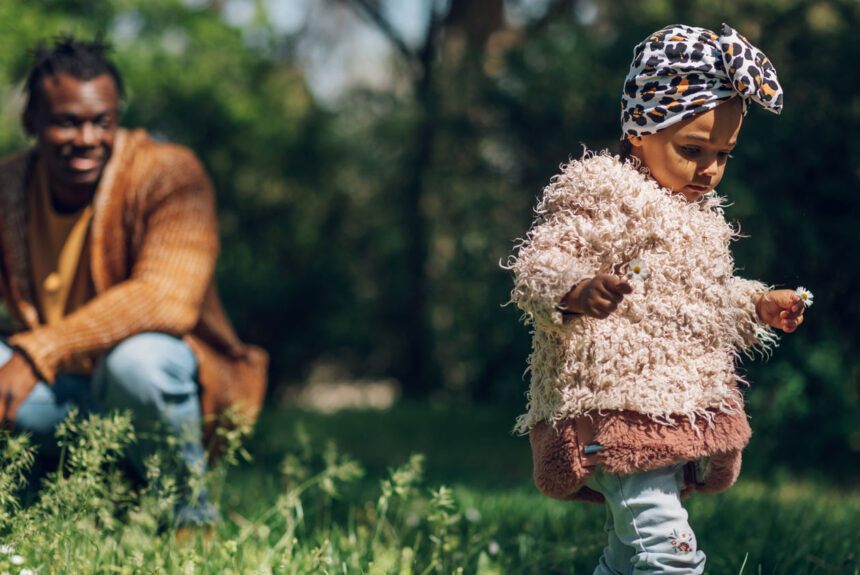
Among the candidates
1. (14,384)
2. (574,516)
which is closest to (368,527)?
(574,516)

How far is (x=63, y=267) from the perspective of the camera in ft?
10.3

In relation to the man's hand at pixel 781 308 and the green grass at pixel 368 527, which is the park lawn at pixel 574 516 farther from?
the man's hand at pixel 781 308

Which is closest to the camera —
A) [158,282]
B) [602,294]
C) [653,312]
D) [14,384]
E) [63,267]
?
[602,294]

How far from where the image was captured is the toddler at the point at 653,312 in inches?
82.9

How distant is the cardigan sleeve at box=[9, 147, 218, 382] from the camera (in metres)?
2.81

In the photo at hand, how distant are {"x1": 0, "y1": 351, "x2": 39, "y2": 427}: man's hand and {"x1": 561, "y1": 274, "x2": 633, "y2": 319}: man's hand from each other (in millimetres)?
1745

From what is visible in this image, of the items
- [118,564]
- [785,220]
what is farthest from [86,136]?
[785,220]

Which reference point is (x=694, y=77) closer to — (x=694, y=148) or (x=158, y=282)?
(x=694, y=148)

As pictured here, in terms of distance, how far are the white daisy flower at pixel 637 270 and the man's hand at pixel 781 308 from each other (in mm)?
313

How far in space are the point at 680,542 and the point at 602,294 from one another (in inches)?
24.7

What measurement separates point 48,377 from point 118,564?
25.2 inches

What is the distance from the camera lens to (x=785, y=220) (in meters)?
4.55

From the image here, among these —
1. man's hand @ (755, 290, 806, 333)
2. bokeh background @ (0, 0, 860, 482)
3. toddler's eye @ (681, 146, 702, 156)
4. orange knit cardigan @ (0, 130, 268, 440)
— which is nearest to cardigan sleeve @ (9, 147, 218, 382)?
orange knit cardigan @ (0, 130, 268, 440)

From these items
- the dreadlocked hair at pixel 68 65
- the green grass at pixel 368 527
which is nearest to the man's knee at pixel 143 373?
the green grass at pixel 368 527
